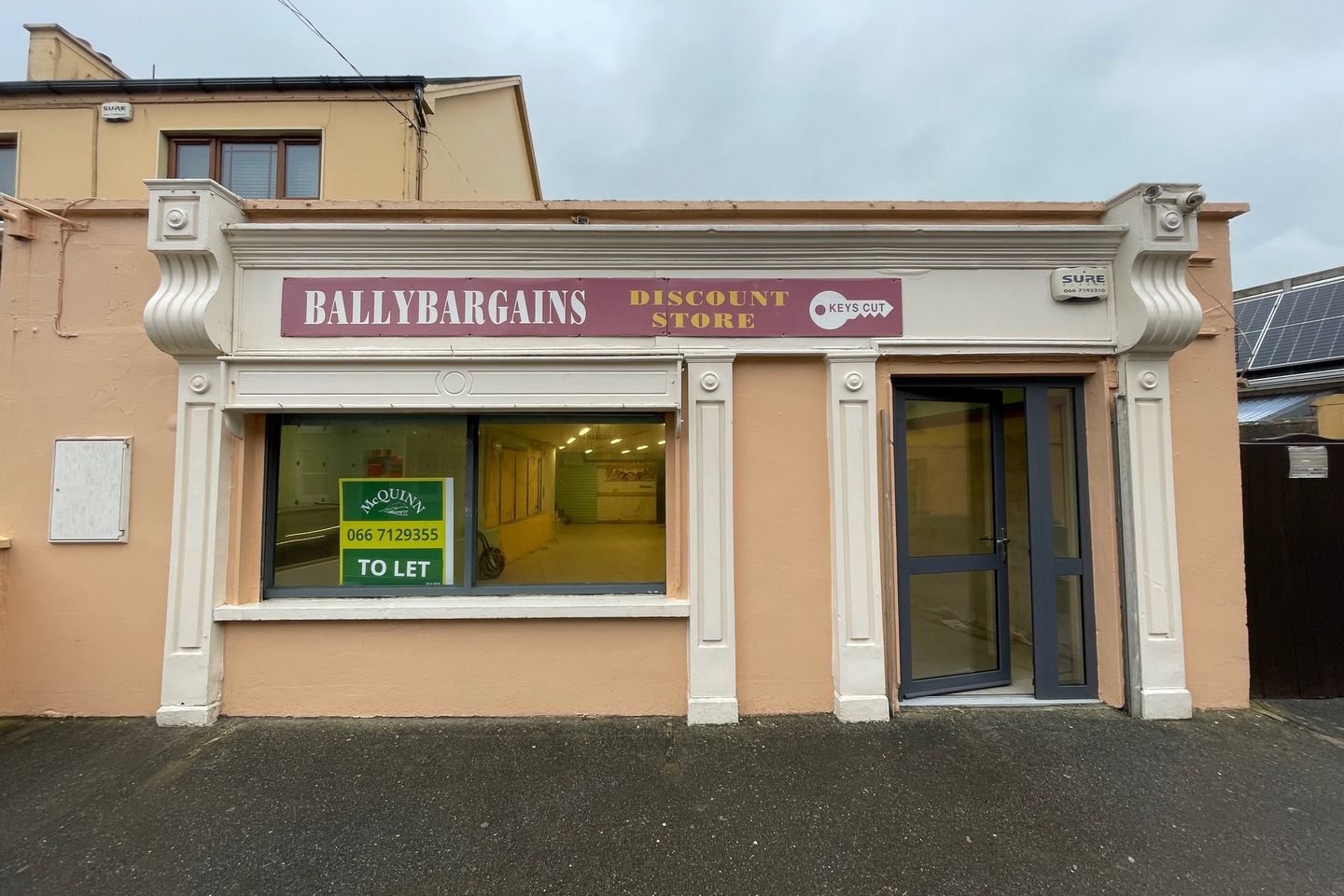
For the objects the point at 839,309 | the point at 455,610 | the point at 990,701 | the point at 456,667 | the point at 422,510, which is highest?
the point at 839,309

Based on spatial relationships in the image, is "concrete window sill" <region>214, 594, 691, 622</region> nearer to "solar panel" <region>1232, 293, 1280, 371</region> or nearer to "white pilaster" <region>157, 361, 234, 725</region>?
"white pilaster" <region>157, 361, 234, 725</region>

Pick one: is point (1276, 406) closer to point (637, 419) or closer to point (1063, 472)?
point (1063, 472)

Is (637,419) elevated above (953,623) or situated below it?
above

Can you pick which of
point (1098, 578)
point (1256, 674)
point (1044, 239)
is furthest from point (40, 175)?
point (1256, 674)

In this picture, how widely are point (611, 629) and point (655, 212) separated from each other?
314 centimetres

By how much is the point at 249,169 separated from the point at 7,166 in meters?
3.44

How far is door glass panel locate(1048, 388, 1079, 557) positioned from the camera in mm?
4227

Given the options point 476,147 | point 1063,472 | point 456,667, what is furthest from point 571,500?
point 476,147

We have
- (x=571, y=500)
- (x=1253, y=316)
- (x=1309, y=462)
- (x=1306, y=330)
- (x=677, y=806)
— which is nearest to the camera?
(x=677, y=806)

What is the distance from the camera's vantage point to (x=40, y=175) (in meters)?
6.95

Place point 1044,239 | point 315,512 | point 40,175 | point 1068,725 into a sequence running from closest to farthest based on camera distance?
point 1068,725, point 1044,239, point 315,512, point 40,175

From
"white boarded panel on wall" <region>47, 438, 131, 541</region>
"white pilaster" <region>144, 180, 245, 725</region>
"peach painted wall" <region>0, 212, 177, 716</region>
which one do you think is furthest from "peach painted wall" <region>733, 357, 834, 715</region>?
"white boarded panel on wall" <region>47, 438, 131, 541</region>

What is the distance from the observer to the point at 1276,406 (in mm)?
9742

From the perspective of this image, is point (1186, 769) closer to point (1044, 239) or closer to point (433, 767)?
point (1044, 239)
